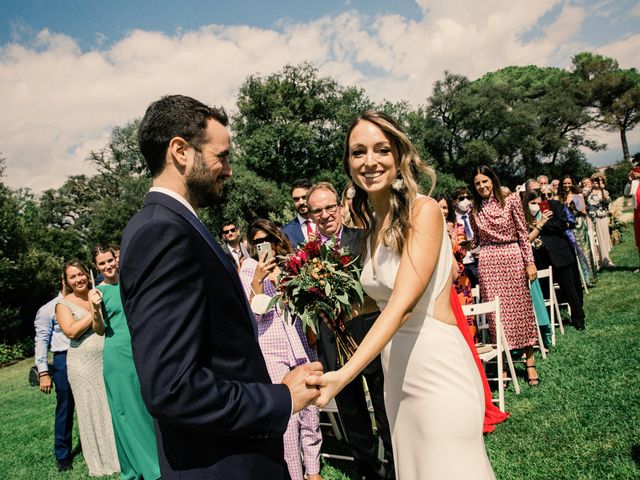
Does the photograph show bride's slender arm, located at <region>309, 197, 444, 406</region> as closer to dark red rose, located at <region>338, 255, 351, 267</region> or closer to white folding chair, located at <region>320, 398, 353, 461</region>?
dark red rose, located at <region>338, 255, 351, 267</region>

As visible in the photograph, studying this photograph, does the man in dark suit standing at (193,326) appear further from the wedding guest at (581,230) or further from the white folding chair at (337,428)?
the wedding guest at (581,230)

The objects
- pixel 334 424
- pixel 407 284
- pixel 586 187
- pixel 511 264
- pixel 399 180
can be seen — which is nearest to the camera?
pixel 407 284

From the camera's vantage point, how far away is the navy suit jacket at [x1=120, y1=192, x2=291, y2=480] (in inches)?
57.8

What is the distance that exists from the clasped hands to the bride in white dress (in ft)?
0.11

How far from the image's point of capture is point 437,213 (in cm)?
251

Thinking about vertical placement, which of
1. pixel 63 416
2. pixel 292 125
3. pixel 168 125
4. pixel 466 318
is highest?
pixel 292 125

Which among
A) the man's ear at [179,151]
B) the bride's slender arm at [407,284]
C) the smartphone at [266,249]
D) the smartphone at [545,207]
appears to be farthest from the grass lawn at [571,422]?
the man's ear at [179,151]

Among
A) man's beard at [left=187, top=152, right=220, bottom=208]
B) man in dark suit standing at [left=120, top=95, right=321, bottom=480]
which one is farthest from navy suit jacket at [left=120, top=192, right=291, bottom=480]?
man's beard at [left=187, top=152, right=220, bottom=208]

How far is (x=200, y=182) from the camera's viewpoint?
1851 millimetres

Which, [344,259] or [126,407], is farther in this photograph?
[126,407]

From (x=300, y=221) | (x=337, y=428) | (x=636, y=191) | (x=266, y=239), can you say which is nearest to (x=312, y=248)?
(x=266, y=239)

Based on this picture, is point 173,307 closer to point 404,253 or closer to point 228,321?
point 228,321

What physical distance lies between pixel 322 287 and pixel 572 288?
23.1 feet

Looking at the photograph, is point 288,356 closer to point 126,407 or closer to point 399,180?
point 126,407
